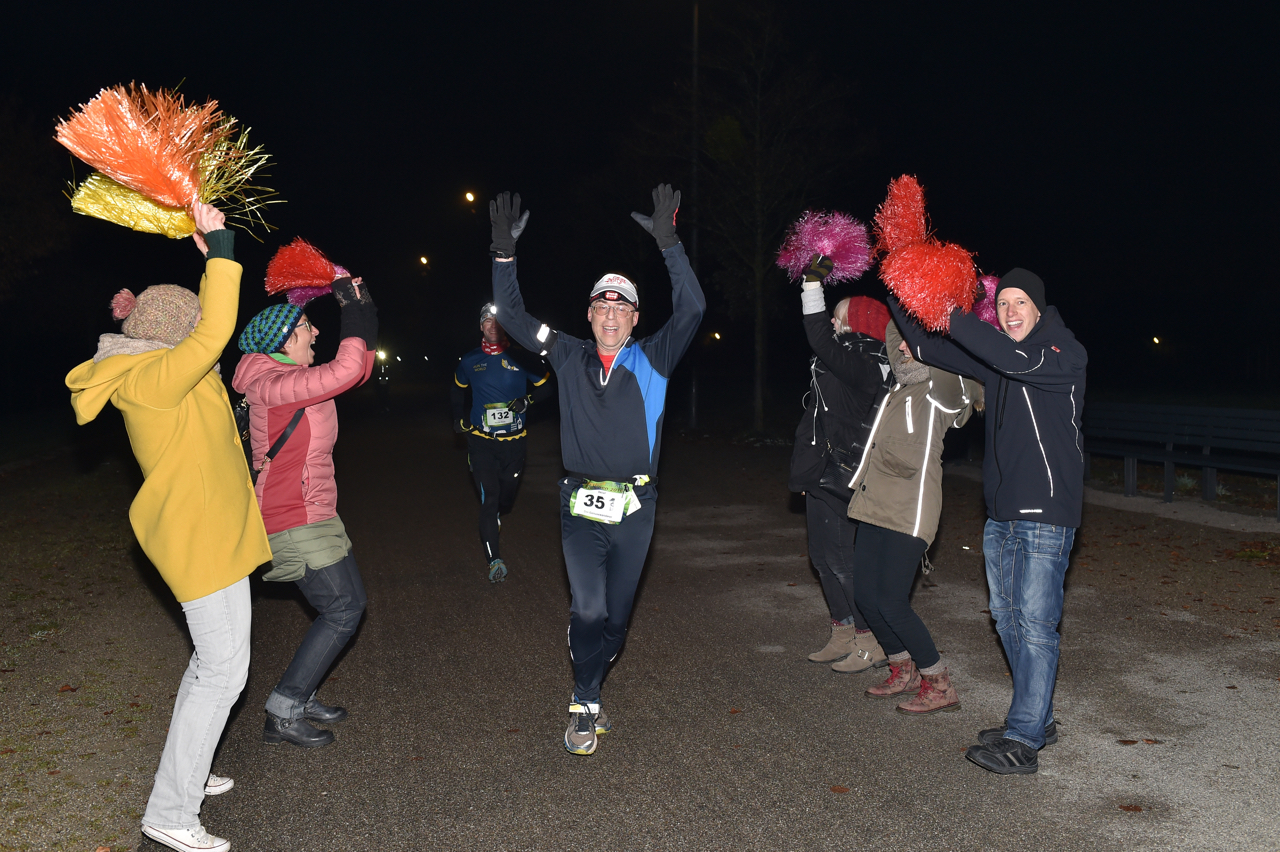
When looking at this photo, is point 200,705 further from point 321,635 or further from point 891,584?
point 891,584

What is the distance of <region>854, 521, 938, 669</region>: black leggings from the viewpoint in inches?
186

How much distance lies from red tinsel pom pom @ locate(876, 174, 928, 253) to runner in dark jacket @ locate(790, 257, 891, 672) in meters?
0.61

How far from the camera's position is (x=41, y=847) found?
3609 mm

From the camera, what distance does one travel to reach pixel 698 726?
188 inches

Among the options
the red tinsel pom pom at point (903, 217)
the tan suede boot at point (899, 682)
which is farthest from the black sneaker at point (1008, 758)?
the red tinsel pom pom at point (903, 217)

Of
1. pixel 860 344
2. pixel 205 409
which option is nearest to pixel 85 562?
pixel 205 409

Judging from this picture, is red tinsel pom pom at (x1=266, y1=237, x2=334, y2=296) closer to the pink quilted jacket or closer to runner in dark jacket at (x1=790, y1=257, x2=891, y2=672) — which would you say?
the pink quilted jacket

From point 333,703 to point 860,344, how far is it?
3352 millimetres

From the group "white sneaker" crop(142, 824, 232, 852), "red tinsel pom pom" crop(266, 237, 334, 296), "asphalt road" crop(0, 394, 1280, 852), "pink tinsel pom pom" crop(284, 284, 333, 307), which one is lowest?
"asphalt road" crop(0, 394, 1280, 852)

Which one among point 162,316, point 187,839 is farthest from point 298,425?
point 187,839

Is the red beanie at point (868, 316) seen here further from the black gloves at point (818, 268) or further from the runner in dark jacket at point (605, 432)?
the runner in dark jacket at point (605, 432)

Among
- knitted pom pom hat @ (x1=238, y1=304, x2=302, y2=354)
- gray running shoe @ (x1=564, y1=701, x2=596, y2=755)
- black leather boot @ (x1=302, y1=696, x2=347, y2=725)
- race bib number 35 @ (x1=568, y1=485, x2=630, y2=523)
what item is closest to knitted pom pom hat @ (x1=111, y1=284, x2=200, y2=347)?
knitted pom pom hat @ (x1=238, y1=304, x2=302, y2=354)

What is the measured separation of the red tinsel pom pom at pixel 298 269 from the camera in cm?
472

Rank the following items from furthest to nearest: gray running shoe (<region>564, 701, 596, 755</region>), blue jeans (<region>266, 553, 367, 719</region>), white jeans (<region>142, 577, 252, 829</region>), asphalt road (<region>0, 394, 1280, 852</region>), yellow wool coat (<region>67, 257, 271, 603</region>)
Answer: blue jeans (<region>266, 553, 367, 719</region>) → gray running shoe (<region>564, 701, 596, 755</region>) → asphalt road (<region>0, 394, 1280, 852</region>) → white jeans (<region>142, 577, 252, 829</region>) → yellow wool coat (<region>67, 257, 271, 603</region>)
